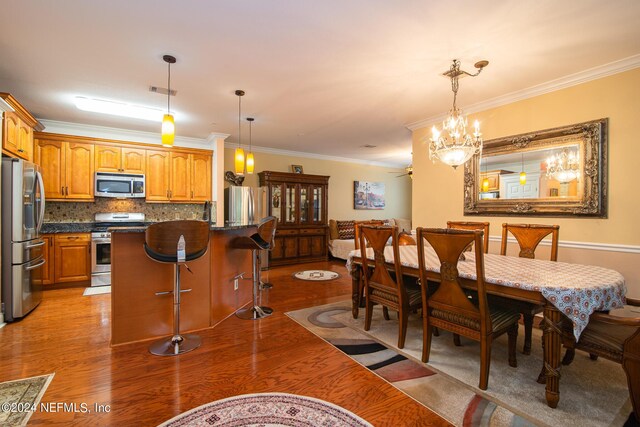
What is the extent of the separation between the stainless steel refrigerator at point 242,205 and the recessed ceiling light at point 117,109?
68.5 inches

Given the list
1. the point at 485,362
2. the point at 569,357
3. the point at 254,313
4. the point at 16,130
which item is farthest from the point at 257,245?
the point at 16,130

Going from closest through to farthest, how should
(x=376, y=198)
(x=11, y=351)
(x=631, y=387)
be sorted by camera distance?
(x=631, y=387) → (x=11, y=351) → (x=376, y=198)

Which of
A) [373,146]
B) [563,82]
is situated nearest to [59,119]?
[373,146]

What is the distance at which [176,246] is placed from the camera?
2256mm

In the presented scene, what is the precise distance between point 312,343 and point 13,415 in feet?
6.09

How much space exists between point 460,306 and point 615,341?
0.77 metres

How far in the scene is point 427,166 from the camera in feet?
14.7

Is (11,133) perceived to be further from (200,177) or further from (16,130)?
(200,177)

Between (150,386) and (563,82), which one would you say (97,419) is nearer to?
(150,386)

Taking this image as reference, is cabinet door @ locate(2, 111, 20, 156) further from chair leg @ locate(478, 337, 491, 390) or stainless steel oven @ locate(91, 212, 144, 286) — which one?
chair leg @ locate(478, 337, 491, 390)

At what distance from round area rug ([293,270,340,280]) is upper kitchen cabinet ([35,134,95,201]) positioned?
3.56 metres

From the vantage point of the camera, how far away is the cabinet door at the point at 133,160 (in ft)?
15.9

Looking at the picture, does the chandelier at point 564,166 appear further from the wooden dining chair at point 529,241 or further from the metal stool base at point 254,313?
the metal stool base at point 254,313

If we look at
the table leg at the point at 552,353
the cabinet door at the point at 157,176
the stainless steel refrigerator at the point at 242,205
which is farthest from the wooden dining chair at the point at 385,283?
the cabinet door at the point at 157,176
